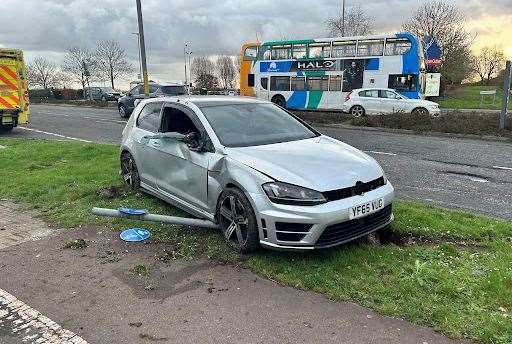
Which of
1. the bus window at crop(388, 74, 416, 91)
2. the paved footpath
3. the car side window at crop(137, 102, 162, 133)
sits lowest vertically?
the paved footpath

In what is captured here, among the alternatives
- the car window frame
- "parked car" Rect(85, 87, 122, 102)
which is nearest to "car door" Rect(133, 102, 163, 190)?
the car window frame

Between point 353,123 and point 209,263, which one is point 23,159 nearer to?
point 209,263

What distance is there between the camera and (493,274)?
377 centimetres

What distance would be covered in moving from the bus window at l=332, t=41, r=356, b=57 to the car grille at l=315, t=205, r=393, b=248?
1974 cm

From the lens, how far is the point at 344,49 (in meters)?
23.0

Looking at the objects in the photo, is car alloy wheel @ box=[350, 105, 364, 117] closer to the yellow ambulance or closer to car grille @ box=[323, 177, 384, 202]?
the yellow ambulance

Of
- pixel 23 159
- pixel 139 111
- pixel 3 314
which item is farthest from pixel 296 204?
pixel 23 159

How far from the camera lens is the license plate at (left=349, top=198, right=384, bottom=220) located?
4.02m

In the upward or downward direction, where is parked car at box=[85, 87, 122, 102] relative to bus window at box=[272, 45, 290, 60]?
downward

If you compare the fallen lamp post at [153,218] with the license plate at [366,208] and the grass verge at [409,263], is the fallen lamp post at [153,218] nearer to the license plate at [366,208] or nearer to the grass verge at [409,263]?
the grass verge at [409,263]

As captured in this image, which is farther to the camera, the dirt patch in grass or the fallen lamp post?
the dirt patch in grass

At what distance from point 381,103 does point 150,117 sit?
53.1ft

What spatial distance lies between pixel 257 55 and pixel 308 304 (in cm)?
2448

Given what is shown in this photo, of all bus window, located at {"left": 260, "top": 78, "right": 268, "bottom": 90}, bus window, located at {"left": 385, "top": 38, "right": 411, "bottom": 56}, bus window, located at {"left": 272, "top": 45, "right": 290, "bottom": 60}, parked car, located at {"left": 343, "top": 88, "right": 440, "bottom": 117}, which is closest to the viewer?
parked car, located at {"left": 343, "top": 88, "right": 440, "bottom": 117}
